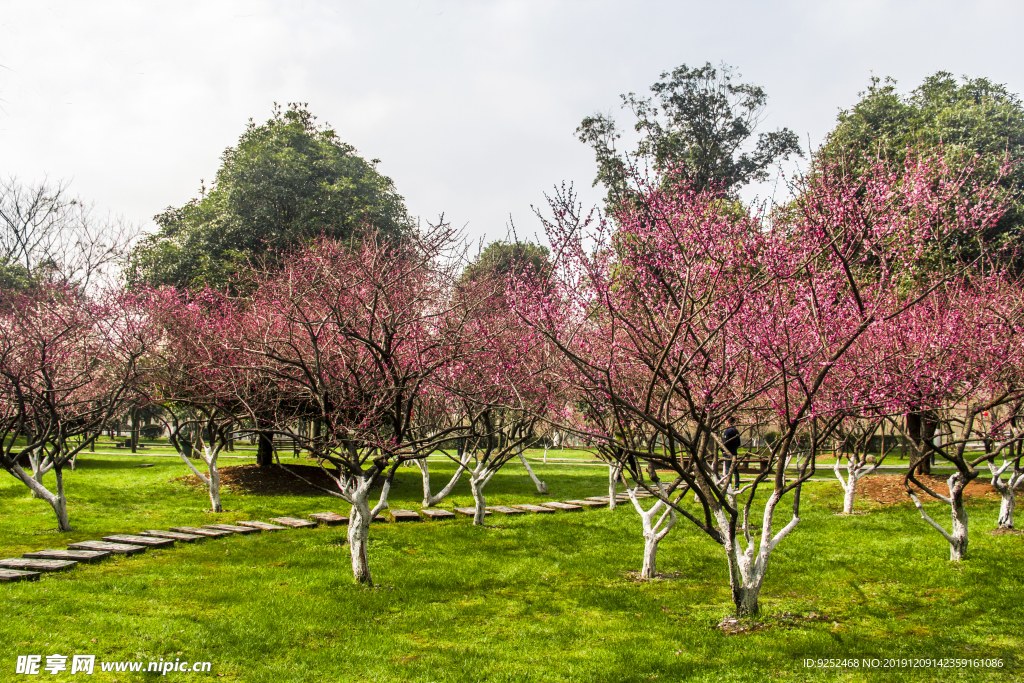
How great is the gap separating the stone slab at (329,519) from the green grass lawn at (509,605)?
0.71m

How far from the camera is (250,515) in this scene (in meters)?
14.5

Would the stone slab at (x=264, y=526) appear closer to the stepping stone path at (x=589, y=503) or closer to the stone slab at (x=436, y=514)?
the stone slab at (x=436, y=514)

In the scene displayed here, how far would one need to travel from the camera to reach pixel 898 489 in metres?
17.4

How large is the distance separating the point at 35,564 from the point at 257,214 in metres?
17.7

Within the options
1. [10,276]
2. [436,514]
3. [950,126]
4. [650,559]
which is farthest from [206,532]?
[10,276]

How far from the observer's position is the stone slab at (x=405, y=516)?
1372cm

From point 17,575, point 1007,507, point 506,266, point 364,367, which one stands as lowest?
point 1007,507

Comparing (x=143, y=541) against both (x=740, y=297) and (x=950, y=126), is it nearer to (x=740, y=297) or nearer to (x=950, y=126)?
(x=740, y=297)

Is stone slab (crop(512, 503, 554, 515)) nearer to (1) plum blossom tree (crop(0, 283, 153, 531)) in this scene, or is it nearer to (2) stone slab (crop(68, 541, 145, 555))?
(2) stone slab (crop(68, 541, 145, 555))

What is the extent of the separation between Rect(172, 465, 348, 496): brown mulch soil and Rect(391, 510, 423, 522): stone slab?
4.90 metres

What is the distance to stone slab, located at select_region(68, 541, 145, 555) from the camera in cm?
988

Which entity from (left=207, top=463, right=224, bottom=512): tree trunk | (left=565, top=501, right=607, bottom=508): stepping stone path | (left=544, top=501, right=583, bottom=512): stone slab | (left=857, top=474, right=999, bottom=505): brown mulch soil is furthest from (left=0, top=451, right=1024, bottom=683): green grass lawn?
(left=857, top=474, right=999, bottom=505): brown mulch soil

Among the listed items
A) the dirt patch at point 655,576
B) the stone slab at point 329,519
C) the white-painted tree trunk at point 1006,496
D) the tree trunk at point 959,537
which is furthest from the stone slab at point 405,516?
the white-painted tree trunk at point 1006,496

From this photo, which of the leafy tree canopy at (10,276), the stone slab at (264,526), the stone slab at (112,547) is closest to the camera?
the stone slab at (112,547)
